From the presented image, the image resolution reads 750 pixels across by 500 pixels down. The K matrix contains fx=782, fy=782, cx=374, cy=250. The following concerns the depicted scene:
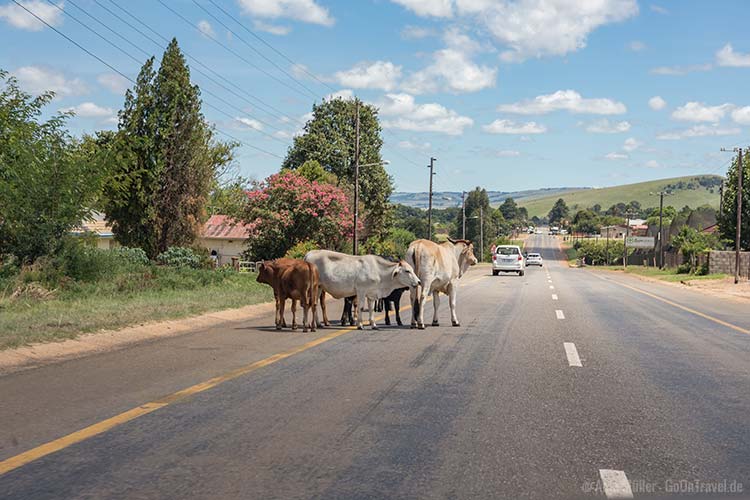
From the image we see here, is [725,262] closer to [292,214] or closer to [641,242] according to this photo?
[292,214]

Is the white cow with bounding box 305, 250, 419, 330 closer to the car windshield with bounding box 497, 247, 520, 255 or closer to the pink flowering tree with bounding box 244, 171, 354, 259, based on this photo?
the pink flowering tree with bounding box 244, 171, 354, 259

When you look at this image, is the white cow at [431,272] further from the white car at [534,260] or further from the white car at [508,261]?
the white car at [534,260]

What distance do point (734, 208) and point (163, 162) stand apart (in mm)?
46892

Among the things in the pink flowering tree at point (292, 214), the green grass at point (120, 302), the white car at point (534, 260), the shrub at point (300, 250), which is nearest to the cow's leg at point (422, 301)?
the green grass at point (120, 302)

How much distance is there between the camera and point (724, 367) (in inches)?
413

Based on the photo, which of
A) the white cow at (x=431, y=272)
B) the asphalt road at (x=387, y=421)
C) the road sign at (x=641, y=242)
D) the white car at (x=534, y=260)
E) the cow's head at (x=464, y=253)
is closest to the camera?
the asphalt road at (x=387, y=421)

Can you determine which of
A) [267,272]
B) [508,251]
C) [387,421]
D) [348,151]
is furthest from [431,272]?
[348,151]

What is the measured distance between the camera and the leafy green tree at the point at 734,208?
201 ft

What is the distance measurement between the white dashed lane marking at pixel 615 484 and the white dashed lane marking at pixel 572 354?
5122 millimetres

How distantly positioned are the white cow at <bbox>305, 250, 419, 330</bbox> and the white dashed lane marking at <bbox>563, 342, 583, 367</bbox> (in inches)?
125

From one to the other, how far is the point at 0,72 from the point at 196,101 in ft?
26.6

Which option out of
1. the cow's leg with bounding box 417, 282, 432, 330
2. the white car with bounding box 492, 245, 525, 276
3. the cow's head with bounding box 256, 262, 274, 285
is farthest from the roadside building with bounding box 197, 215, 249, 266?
the cow's head with bounding box 256, 262, 274, 285

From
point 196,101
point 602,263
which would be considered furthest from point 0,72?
point 602,263

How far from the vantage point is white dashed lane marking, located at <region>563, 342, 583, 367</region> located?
1054 cm
